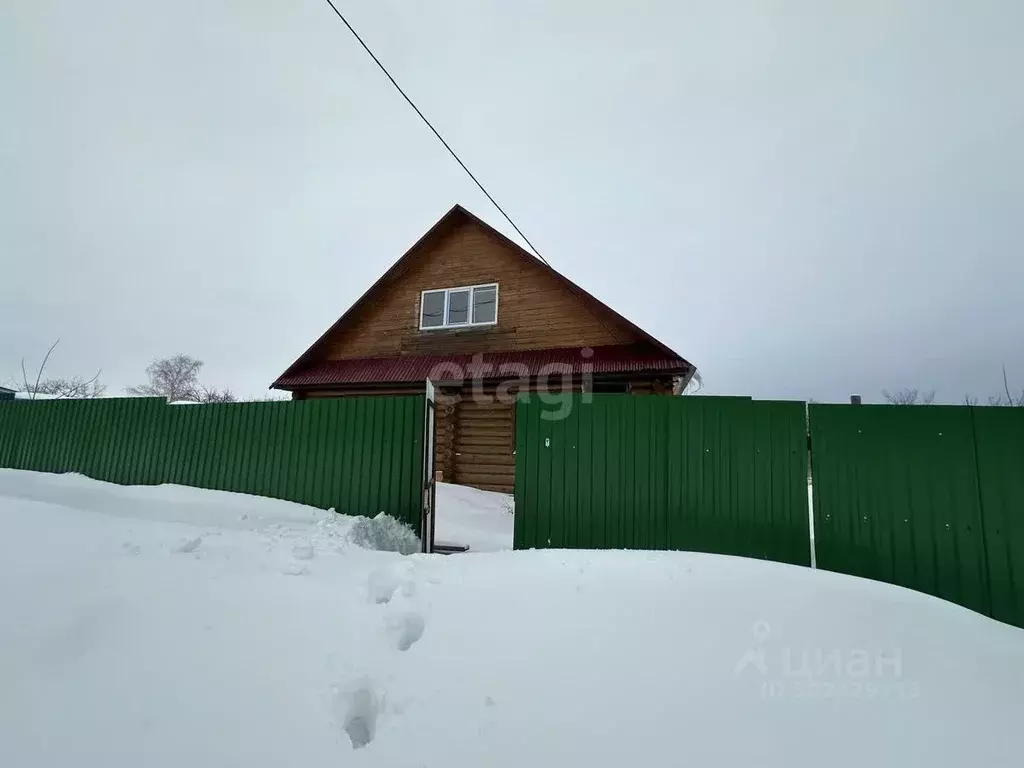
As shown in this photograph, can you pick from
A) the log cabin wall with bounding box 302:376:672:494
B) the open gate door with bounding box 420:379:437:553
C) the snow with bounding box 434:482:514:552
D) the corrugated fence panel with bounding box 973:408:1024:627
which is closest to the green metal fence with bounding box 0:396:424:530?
the open gate door with bounding box 420:379:437:553

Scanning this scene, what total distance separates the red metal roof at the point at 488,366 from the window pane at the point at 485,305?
3.55 feet

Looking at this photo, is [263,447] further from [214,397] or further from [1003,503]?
[214,397]

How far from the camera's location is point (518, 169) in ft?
49.6

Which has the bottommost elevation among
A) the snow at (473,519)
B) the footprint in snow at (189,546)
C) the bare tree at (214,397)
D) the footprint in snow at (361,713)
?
the snow at (473,519)

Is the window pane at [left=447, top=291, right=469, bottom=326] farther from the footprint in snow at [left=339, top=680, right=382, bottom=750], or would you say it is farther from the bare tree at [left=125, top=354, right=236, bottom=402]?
the bare tree at [left=125, top=354, right=236, bottom=402]

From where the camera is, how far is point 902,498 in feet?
13.3

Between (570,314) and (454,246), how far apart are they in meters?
4.08

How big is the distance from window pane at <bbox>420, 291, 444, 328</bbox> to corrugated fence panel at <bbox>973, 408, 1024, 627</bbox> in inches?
411

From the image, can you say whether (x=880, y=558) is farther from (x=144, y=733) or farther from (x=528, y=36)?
(x=528, y=36)

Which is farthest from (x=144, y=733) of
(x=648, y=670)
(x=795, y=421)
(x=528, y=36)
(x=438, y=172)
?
(x=438, y=172)

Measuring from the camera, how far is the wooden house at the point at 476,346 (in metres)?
10.1

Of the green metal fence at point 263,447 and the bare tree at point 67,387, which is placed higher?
the bare tree at point 67,387

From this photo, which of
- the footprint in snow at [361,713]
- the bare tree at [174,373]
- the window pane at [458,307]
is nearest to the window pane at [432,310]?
the window pane at [458,307]

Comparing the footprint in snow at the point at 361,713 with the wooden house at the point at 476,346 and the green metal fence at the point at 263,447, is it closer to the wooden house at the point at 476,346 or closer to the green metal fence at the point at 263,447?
the green metal fence at the point at 263,447
